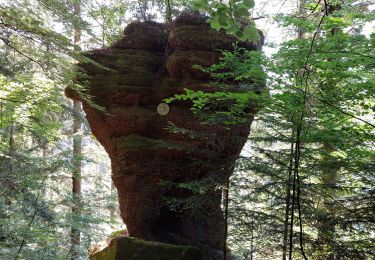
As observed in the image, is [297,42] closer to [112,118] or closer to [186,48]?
[186,48]

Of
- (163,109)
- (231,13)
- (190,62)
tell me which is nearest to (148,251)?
(163,109)

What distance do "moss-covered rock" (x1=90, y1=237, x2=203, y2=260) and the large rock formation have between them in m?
1.58

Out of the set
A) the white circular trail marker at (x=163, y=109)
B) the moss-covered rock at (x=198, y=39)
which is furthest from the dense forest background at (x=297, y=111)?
the white circular trail marker at (x=163, y=109)


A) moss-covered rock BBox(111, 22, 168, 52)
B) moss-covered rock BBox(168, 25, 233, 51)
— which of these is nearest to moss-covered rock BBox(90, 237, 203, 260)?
moss-covered rock BBox(168, 25, 233, 51)

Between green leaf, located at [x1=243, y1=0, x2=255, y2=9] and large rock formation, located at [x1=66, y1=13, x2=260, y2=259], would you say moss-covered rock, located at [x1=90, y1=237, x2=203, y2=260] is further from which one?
green leaf, located at [x1=243, y1=0, x2=255, y2=9]

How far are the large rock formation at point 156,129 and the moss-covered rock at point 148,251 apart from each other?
1582mm

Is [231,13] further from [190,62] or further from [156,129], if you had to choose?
[156,129]

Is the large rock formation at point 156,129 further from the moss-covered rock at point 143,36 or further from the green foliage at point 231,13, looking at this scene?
the green foliage at point 231,13

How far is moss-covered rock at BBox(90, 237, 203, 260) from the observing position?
5.85 meters

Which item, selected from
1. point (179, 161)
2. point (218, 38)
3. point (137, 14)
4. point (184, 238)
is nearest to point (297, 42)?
point (218, 38)

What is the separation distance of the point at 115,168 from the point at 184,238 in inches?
97.4

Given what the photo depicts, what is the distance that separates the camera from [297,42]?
14.0 ft

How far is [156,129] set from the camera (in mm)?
8453

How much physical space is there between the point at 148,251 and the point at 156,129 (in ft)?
11.0
